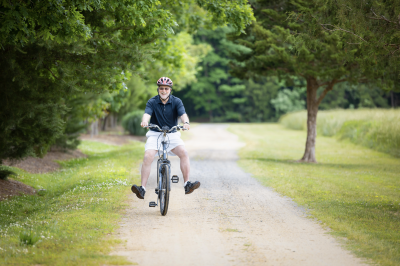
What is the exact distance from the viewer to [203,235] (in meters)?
6.63

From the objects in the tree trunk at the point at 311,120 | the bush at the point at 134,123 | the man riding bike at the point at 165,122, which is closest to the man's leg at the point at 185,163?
the man riding bike at the point at 165,122

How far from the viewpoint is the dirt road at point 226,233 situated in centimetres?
558

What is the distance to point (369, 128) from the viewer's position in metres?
26.9

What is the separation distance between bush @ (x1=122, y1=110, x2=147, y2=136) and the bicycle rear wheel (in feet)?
86.2

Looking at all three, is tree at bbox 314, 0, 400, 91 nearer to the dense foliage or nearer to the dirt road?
the dirt road

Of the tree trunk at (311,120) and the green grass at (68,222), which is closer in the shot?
the green grass at (68,222)

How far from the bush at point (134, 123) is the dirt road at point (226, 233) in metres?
23.9

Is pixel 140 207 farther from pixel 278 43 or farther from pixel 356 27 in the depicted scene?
pixel 278 43

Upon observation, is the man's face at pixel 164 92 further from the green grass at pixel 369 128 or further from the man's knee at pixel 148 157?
the green grass at pixel 369 128

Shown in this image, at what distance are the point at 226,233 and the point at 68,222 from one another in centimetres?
246

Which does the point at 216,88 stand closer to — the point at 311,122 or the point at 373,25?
the point at 311,122

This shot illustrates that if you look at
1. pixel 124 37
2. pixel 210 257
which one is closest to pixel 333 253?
pixel 210 257

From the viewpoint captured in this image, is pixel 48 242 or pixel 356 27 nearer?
pixel 48 242

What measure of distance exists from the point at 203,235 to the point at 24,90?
6023 mm
